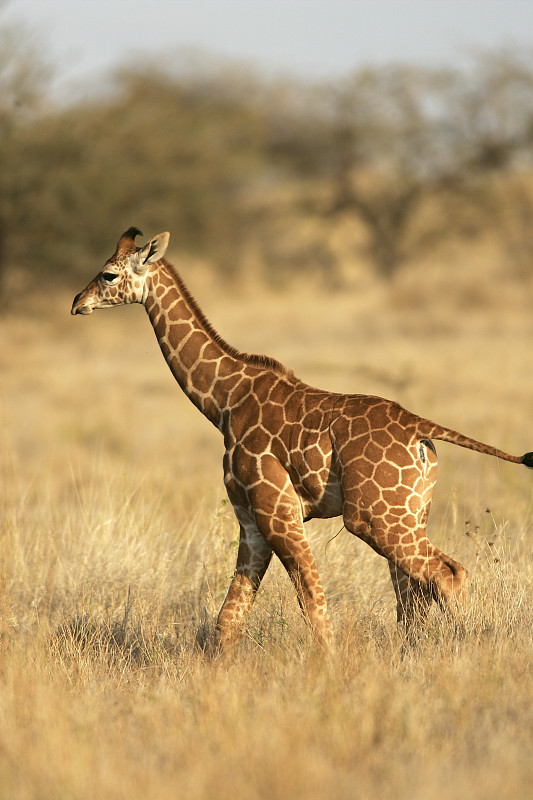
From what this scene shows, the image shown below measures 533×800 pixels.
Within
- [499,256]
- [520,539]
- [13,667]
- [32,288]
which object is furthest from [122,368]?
[499,256]

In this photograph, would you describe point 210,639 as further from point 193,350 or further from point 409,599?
point 193,350

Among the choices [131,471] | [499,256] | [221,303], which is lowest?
[131,471]

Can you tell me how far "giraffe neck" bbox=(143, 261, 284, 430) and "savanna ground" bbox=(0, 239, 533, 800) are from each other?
4.19 feet

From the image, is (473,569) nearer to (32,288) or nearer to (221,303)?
(32,288)

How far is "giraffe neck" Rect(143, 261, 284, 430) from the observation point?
5.67m

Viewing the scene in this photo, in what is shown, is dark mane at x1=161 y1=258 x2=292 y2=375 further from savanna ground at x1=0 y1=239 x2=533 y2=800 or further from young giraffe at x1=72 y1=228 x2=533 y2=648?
savanna ground at x1=0 y1=239 x2=533 y2=800

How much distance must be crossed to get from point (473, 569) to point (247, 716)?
8.05 ft

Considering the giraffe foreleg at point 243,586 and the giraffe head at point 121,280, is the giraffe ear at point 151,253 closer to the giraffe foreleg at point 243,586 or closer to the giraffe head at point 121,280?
the giraffe head at point 121,280

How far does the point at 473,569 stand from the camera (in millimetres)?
6191

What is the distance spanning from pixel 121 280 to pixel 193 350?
619 millimetres

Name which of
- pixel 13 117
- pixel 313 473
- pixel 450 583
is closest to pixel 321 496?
pixel 313 473

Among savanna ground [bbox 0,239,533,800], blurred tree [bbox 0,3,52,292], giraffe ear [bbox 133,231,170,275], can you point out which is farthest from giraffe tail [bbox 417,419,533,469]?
blurred tree [bbox 0,3,52,292]

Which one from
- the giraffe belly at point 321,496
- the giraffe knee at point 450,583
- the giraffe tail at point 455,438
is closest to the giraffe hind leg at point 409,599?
the giraffe knee at point 450,583

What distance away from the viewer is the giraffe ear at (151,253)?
19.0 ft
